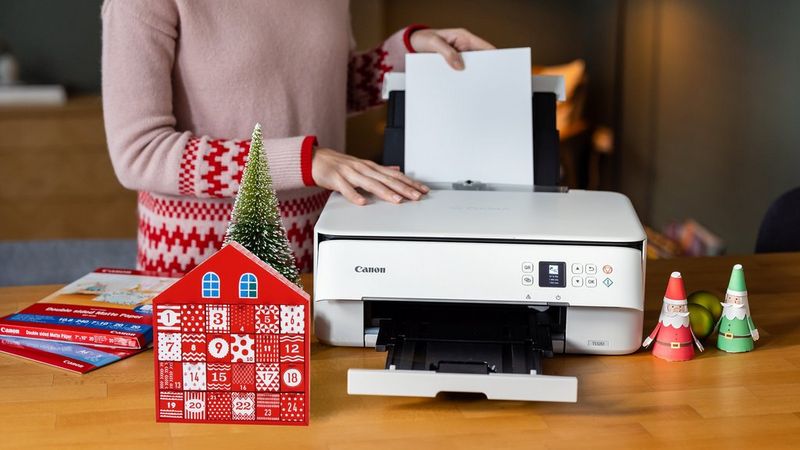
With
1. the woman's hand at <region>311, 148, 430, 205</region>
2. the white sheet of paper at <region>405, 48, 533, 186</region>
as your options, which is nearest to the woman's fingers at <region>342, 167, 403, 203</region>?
the woman's hand at <region>311, 148, 430, 205</region>

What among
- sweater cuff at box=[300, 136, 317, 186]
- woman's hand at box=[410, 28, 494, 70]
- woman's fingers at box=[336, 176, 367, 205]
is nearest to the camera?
woman's fingers at box=[336, 176, 367, 205]

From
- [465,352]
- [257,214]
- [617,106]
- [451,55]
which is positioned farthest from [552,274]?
[617,106]

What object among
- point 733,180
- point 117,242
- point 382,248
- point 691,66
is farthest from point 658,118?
point 382,248

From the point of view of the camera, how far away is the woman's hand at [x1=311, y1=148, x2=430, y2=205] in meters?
1.51

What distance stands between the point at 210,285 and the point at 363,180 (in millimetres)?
436

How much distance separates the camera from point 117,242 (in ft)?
8.56

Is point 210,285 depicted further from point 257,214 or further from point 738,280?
point 738,280

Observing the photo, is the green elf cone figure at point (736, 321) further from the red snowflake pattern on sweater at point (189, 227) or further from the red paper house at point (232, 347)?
the red snowflake pattern on sweater at point (189, 227)

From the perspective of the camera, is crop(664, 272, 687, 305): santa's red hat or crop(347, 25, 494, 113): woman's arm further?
crop(347, 25, 494, 113): woman's arm

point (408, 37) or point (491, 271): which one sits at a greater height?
point (408, 37)

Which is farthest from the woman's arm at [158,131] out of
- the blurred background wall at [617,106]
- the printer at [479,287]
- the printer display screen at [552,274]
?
the blurred background wall at [617,106]

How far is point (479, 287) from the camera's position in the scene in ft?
4.33

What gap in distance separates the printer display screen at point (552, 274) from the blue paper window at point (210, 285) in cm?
43

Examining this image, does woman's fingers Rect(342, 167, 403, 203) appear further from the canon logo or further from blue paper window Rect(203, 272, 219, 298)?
blue paper window Rect(203, 272, 219, 298)
